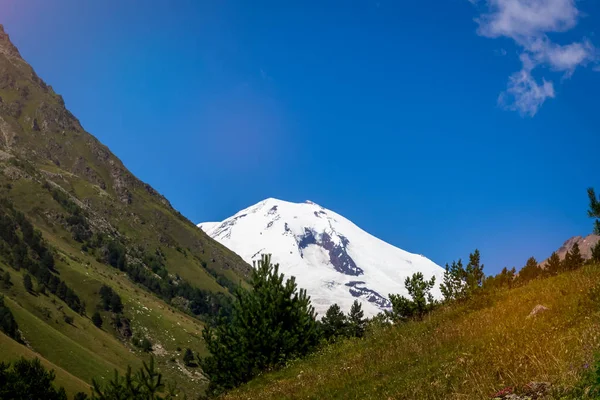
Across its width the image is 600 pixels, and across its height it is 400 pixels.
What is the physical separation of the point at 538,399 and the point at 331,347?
1504cm

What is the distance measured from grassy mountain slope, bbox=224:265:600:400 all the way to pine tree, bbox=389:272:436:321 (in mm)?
2422

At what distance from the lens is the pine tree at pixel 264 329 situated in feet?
87.7

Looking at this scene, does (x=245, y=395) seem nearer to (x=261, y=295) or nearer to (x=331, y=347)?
(x=331, y=347)

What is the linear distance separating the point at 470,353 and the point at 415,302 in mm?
12803

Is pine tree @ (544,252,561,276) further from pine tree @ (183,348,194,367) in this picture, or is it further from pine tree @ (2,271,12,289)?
pine tree @ (183,348,194,367)

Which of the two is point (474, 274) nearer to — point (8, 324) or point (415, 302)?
point (415, 302)

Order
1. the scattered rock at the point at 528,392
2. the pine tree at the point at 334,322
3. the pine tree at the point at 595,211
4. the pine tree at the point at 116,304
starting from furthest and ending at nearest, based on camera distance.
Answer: the pine tree at the point at 116,304, the pine tree at the point at 334,322, the pine tree at the point at 595,211, the scattered rock at the point at 528,392

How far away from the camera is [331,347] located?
2230 centimetres

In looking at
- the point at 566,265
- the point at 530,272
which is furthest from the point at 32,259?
the point at 566,265

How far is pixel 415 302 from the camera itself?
24.6m

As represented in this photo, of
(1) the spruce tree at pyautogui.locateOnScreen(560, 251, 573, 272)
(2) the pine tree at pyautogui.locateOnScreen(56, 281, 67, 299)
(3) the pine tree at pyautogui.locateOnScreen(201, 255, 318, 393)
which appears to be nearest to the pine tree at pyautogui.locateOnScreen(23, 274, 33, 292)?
(2) the pine tree at pyautogui.locateOnScreen(56, 281, 67, 299)

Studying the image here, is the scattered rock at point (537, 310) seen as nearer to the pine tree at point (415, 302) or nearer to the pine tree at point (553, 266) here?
the pine tree at point (553, 266)

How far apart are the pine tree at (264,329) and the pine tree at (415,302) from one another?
5.54 meters

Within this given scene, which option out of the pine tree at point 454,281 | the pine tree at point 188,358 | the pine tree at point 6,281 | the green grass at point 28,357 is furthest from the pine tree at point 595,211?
the pine tree at point 188,358
